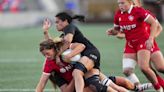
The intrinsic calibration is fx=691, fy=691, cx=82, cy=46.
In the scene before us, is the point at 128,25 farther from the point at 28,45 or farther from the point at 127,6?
the point at 28,45

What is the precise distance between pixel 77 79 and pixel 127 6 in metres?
1.54

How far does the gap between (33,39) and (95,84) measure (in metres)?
15.9

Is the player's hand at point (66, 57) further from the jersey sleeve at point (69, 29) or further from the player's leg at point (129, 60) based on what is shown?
the player's leg at point (129, 60)

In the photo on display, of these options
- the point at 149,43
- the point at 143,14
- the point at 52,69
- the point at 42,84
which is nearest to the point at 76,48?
the point at 52,69

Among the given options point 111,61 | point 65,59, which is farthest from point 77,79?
point 111,61

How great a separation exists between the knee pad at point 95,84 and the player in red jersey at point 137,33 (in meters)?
0.81

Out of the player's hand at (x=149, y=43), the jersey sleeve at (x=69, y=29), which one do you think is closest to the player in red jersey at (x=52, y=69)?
the jersey sleeve at (x=69, y=29)

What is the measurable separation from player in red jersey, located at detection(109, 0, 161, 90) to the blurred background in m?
0.80

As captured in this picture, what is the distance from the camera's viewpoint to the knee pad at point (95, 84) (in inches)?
376

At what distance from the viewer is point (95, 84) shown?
9.59 metres

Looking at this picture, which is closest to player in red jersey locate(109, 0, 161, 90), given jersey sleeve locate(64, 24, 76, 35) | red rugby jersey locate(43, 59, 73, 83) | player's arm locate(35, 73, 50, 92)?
jersey sleeve locate(64, 24, 76, 35)

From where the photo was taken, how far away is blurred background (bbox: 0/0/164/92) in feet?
42.8

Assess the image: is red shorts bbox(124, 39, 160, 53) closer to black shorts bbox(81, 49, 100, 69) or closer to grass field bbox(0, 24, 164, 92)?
black shorts bbox(81, 49, 100, 69)

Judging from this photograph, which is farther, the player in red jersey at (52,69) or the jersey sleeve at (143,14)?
the jersey sleeve at (143,14)
